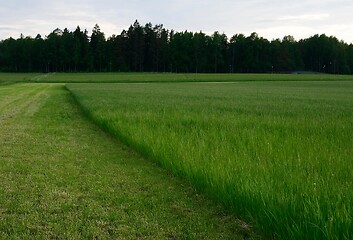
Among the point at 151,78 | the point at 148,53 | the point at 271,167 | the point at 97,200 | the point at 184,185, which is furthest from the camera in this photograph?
the point at 148,53

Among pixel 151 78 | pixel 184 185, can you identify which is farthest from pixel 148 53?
pixel 184 185

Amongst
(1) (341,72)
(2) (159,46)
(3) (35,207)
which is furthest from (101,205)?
(1) (341,72)

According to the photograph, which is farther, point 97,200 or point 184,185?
point 184,185

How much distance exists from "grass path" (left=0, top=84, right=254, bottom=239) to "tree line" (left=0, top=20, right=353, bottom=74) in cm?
14049

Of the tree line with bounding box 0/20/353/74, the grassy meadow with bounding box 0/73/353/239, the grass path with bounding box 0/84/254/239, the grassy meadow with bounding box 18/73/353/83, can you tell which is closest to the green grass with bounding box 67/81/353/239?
the grassy meadow with bounding box 0/73/353/239

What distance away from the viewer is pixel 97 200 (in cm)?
612

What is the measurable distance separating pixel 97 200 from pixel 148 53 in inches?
5891

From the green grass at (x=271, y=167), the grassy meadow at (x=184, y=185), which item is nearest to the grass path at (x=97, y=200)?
the grassy meadow at (x=184, y=185)

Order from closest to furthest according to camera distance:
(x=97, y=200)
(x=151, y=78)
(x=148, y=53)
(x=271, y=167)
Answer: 1. (x=97, y=200)
2. (x=271, y=167)
3. (x=151, y=78)
4. (x=148, y=53)

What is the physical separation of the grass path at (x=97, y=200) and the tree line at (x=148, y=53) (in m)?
140

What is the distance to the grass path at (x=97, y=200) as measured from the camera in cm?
494

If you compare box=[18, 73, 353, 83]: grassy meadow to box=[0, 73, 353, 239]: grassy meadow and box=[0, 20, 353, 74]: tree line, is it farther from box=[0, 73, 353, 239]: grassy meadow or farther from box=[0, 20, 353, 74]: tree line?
box=[0, 73, 353, 239]: grassy meadow

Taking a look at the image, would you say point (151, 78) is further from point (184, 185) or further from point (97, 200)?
point (97, 200)

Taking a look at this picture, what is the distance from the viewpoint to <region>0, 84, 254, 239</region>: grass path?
4.94 meters
